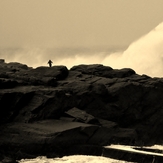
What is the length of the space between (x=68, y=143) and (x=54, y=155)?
1.54 metres

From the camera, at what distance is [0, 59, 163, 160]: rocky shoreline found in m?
27.0

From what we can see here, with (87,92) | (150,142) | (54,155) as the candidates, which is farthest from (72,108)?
(150,142)

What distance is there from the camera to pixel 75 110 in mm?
32125

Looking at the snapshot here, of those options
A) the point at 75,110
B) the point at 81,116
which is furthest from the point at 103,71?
the point at 81,116

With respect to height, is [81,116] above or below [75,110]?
below

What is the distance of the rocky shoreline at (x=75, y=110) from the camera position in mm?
27047

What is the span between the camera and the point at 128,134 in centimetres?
3200

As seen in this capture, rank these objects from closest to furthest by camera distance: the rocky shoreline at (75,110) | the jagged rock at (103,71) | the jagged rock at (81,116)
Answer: the rocky shoreline at (75,110) → the jagged rock at (81,116) → the jagged rock at (103,71)

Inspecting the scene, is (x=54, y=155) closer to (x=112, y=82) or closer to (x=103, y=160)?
(x=103, y=160)

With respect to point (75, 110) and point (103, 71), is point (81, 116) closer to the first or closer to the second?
point (75, 110)

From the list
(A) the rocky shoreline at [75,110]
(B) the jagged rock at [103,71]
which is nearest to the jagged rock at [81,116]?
(A) the rocky shoreline at [75,110]

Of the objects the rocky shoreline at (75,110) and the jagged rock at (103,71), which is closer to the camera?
the rocky shoreline at (75,110)

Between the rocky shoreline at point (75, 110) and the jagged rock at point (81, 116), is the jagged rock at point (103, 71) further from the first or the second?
the jagged rock at point (81, 116)

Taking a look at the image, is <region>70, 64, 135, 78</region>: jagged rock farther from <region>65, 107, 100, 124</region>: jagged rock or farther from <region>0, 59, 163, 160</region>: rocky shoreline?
<region>65, 107, 100, 124</region>: jagged rock
